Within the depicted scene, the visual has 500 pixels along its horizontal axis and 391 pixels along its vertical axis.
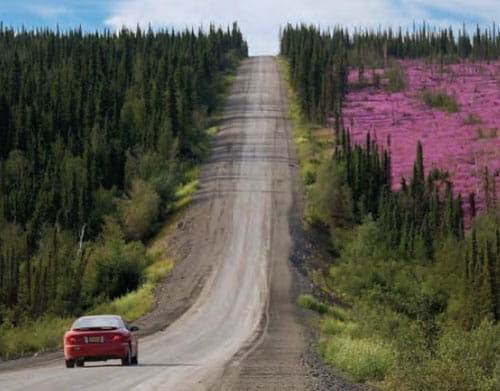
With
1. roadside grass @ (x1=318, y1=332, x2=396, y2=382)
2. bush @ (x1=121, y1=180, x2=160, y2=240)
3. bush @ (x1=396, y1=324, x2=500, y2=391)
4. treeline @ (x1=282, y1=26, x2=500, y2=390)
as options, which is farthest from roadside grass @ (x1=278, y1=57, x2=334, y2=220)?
bush @ (x1=396, y1=324, x2=500, y2=391)

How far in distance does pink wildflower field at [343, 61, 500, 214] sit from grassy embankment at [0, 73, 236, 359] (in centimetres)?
1844

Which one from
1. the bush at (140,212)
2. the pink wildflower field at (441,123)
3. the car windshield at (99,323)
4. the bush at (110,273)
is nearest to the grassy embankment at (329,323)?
the pink wildflower field at (441,123)

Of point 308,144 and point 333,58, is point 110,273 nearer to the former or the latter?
point 308,144

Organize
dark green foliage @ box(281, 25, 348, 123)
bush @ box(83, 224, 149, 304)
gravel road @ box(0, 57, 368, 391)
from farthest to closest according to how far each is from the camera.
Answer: dark green foliage @ box(281, 25, 348, 123)
bush @ box(83, 224, 149, 304)
gravel road @ box(0, 57, 368, 391)

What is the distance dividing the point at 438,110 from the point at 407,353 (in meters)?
110

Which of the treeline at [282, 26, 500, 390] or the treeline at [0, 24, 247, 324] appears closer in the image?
the treeline at [282, 26, 500, 390]

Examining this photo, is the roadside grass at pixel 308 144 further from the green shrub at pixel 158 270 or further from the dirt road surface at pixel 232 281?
the green shrub at pixel 158 270

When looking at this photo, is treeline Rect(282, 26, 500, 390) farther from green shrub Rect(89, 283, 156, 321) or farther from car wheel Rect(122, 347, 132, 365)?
green shrub Rect(89, 283, 156, 321)

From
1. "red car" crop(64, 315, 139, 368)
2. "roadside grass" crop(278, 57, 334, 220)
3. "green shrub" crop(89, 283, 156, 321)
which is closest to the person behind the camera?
"red car" crop(64, 315, 139, 368)

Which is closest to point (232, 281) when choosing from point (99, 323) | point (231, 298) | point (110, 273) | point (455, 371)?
point (231, 298)

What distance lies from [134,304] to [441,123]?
70.1 m

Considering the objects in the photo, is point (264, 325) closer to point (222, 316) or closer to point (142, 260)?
point (222, 316)

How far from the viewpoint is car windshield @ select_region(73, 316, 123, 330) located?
25562 millimetres

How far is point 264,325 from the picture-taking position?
4588 cm
